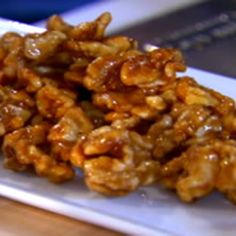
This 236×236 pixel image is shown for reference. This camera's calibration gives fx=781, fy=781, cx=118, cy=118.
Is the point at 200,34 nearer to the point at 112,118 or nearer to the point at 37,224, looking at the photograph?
the point at 112,118

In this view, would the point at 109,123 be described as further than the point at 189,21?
No

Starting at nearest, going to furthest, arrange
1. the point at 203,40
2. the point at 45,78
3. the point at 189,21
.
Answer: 1. the point at 45,78
2. the point at 203,40
3. the point at 189,21

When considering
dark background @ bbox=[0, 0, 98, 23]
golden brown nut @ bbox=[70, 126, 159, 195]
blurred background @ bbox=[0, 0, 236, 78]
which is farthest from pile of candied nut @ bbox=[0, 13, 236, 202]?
dark background @ bbox=[0, 0, 98, 23]

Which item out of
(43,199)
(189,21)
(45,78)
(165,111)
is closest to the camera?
(43,199)

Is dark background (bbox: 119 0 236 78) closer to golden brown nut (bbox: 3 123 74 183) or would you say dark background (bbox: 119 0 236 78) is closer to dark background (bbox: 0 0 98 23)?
dark background (bbox: 0 0 98 23)

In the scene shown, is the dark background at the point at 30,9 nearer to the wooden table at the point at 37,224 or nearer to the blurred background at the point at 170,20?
the blurred background at the point at 170,20

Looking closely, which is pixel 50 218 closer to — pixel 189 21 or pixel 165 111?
pixel 165 111

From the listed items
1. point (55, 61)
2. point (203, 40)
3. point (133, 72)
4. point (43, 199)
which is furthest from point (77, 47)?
point (203, 40)

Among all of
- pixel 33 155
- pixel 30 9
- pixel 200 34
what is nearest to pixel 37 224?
pixel 33 155
